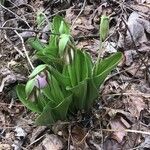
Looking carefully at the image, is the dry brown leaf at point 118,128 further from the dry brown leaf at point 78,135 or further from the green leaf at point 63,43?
the green leaf at point 63,43

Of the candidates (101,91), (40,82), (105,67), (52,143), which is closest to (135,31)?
(101,91)

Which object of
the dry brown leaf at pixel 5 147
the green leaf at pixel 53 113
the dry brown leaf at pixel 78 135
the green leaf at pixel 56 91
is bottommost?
the dry brown leaf at pixel 5 147

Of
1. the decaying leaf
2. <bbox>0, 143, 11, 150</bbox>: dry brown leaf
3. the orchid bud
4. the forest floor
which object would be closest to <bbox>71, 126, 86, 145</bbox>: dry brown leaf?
the forest floor

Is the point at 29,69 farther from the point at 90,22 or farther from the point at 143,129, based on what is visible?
the point at 143,129

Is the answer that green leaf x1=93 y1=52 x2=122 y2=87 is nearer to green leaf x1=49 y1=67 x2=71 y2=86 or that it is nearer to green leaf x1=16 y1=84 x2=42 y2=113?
green leaf x1=49 y1=67 x2=71 y2=86

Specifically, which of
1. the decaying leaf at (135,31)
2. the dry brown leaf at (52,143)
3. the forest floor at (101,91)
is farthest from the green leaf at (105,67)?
the decaying leaf at (135,31)
